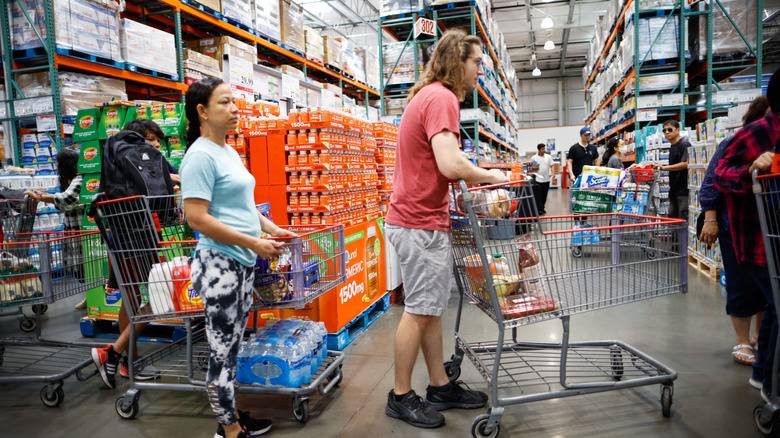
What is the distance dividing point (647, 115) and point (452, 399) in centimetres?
791

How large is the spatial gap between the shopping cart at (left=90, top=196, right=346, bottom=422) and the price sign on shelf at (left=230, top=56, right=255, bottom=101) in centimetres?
421

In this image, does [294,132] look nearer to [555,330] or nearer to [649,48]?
[555,330]

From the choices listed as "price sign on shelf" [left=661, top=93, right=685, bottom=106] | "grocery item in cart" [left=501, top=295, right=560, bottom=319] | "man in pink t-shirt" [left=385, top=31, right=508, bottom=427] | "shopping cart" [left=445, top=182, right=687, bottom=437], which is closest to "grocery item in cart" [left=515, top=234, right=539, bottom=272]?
"shopping cart" [left=445, top=182, right=687, bottom=437]

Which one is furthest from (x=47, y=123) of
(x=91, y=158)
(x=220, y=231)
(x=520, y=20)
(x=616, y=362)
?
(x=520, y=20)

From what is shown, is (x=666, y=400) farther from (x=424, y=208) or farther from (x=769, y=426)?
(x=424, y=208)

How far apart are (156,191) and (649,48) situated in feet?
27.9

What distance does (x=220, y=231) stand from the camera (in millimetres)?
1876

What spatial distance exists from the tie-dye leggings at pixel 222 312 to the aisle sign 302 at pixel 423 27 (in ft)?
20.2

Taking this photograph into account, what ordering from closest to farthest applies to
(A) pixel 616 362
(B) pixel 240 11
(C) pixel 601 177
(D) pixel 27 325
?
(A) pixel 616 362
(D) pixel 27 325
(C) pixel 601 177
(B) pixel 240 11

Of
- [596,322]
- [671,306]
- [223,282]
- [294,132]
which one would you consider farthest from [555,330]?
[223,282]

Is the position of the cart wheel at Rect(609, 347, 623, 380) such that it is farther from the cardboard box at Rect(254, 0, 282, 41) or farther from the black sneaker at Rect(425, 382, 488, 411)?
the cardboard box at Rect(254, 0, 282, 41)

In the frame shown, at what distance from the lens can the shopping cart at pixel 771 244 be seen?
212 cm

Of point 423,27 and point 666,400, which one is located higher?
point 423,27

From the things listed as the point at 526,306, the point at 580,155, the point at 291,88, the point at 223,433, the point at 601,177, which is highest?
the point at 291,88
